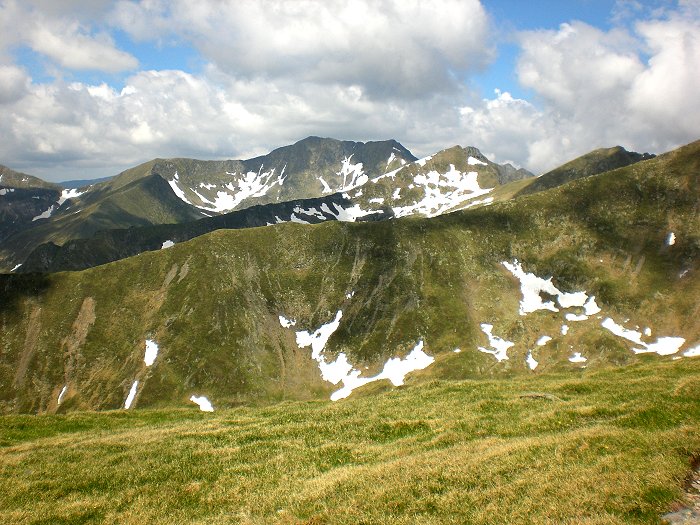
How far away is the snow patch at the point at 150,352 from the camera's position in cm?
17338

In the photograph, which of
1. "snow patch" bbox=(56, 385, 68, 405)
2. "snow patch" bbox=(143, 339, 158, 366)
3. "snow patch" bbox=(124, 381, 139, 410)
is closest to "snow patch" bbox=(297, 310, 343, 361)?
"snow patch" bbox=(143, 339, 158, 366)

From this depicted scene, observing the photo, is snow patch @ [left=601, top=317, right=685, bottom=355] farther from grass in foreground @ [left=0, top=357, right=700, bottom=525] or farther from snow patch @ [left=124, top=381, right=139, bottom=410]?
snow patch @ [left=124, top=381, right=139, bottom=410]

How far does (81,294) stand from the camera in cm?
19900

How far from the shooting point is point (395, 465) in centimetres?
1648

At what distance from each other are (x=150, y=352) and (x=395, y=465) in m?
181

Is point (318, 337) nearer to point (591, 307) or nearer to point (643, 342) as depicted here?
point (591, 307)

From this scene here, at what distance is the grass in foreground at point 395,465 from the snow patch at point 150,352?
6172 inches

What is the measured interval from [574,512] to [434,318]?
183 m

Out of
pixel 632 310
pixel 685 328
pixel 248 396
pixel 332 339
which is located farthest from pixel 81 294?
pixel 685 328

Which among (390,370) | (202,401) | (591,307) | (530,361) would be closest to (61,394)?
(202,401)

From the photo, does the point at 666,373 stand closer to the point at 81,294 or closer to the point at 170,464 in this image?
the point at 170,464

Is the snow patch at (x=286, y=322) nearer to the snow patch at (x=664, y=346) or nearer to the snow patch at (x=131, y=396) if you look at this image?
the snow patch at (x=131, y=396)

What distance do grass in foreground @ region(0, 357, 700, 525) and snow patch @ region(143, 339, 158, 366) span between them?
6172 inches

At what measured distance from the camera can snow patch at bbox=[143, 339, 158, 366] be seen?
17338 cm
